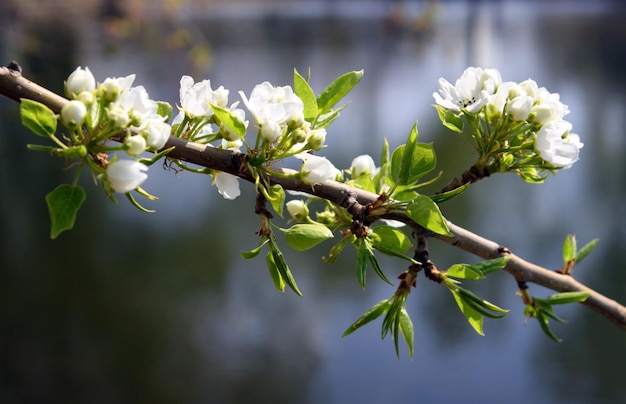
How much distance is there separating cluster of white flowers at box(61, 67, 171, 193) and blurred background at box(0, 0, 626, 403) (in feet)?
8.61

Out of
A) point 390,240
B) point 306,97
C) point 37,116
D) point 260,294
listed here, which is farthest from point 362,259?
point 260,294

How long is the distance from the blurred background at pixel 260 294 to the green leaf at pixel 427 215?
8.77ft

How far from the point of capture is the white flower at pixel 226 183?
501 mm

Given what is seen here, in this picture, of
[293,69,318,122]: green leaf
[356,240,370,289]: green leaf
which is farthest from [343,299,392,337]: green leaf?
[293,69,318,122]: green leaf

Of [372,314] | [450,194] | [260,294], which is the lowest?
[260,294]

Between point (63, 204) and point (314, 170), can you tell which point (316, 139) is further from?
point (63, 204)

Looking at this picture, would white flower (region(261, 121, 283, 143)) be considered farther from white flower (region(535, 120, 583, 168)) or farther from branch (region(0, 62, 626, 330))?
white flower (region(535, 120, 583, 168))

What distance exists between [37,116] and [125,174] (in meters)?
0.07

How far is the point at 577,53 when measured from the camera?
10.4 metres

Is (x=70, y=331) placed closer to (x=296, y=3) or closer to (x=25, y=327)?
(x=25, y=327)

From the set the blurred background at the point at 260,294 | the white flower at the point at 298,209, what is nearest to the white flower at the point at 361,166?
the white flower at the point at 298,209

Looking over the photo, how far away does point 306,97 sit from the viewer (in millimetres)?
511

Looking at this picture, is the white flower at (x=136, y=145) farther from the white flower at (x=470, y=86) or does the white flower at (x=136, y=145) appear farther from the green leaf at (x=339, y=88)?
the white flower at (x=470, y=86)

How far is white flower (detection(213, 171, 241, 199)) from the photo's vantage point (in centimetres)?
50
